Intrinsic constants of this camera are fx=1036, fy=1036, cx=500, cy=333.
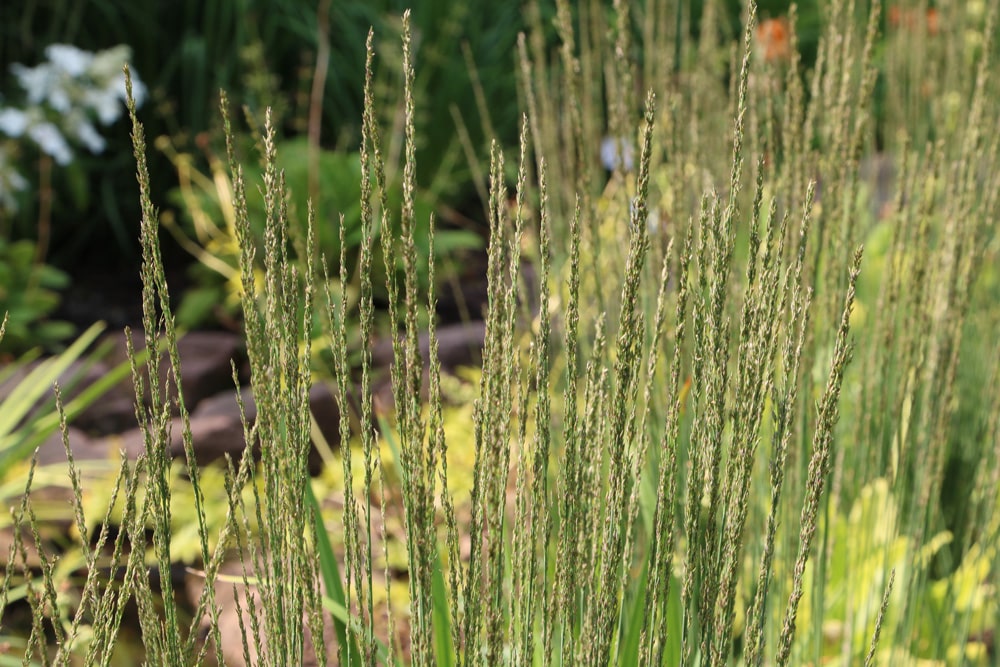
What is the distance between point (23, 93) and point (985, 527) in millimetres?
4459

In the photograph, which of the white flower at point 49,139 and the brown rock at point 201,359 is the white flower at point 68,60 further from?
the brown rock at point 201,359

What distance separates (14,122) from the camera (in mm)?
4055

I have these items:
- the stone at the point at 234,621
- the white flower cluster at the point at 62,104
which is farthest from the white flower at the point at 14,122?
the stone at the point at 234,621

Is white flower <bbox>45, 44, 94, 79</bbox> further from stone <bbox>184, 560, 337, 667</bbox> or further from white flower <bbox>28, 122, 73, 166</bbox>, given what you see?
stone <bbox>184, 560, 337, 667</bbox>

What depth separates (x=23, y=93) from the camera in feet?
15.4

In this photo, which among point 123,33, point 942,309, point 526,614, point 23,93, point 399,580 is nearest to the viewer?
point 526,614

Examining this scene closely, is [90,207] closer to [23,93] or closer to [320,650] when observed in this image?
[23,93]

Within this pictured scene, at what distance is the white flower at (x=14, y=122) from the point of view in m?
4.05

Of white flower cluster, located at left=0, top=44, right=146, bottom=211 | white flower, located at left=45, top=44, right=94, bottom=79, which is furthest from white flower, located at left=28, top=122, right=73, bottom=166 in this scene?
white flower, located at left=45, top=44, right=94, bottom=79

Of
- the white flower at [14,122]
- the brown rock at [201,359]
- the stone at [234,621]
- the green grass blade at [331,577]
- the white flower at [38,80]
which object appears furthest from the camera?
the white flower at [38,80]

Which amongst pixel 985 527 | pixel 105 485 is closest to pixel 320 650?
pixel 985 527

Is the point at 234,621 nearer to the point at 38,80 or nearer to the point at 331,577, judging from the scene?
the point at 331,577

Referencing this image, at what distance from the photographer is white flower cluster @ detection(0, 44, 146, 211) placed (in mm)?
4105

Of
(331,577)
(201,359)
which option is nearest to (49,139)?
(201,359)
